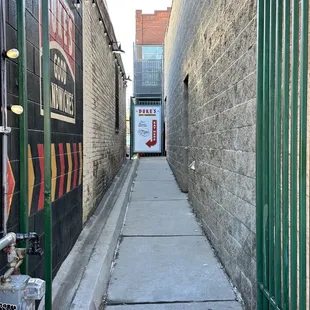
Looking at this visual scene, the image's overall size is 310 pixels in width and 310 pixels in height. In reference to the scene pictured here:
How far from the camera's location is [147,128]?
59.1 ft

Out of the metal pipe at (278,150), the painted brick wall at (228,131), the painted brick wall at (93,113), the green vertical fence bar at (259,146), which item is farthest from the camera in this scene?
the painted brick wall at (93,113)

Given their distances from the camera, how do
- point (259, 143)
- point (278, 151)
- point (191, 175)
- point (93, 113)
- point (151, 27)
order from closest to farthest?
point (278, 151) < point (259, 143) < point (93, 113) < point (191, 175) < point (151, 27)

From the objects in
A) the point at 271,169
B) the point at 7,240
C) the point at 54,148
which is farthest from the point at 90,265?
the point at 271,169

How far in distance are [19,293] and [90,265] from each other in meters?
1.93

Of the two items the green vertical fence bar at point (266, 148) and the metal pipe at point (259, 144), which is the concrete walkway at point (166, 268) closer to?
the metal pipe at point (259, 144)

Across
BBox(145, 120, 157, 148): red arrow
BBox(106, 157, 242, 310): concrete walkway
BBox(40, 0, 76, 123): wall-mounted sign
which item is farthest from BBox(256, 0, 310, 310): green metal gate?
BBox(145, 120, 157, 148): red arrow

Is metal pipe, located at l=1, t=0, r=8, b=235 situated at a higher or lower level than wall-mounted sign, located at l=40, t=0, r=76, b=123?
lower

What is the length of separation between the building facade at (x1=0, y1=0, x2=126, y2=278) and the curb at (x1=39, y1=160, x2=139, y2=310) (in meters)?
0.14

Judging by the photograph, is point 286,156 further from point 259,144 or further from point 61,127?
point 61,127

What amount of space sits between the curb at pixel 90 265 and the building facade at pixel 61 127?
14cm

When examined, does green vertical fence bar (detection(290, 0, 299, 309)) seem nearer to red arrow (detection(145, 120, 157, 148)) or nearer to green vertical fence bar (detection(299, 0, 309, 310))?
green vertical fence bar (detection(299, 0, 309, 310))

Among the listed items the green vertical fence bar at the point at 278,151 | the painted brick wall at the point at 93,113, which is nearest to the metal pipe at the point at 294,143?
the green vertical fence bar at the point at 278,151

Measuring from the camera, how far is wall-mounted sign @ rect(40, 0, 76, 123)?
3.31m

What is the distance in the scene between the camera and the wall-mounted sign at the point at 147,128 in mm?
18031
